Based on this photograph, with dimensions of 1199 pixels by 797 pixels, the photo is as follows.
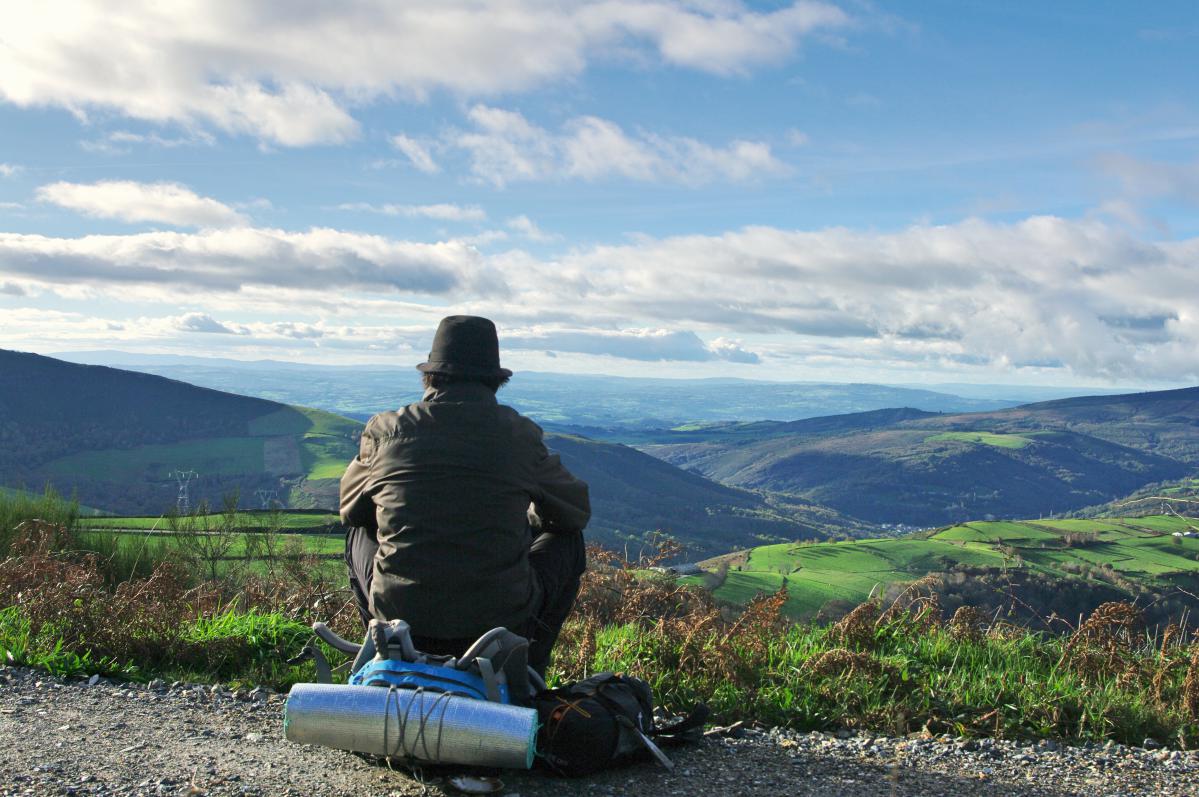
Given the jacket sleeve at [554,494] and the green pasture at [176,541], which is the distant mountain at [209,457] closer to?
the green pasture at [176,541]

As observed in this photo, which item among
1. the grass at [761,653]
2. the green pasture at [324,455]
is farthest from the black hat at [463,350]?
the green pasture at [324,455]

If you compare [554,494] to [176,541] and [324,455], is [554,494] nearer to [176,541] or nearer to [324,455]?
[176,541]

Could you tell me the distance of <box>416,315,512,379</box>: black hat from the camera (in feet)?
16.0

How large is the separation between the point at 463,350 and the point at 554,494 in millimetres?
929

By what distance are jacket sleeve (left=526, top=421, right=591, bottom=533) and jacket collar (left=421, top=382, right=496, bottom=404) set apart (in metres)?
0.29

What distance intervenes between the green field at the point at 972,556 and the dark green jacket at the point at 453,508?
87.9 feet

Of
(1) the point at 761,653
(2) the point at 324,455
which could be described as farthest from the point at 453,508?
(2) the point at 324,455

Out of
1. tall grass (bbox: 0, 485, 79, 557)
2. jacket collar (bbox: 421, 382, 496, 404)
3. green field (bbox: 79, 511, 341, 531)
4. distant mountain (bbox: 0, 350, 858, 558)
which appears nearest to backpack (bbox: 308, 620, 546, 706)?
jacket collar (bbox: 421, 382, 496, 404)

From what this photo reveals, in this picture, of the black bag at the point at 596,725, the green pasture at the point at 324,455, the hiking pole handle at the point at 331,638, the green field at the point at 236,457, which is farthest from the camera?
the green pasture at the point at 324,455

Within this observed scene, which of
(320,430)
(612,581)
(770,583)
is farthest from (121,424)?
(612,581)

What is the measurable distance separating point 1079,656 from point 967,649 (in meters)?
0.75

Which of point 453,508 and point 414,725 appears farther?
point 453,508

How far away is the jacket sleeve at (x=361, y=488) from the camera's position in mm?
4832

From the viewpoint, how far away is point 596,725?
4.46 m
